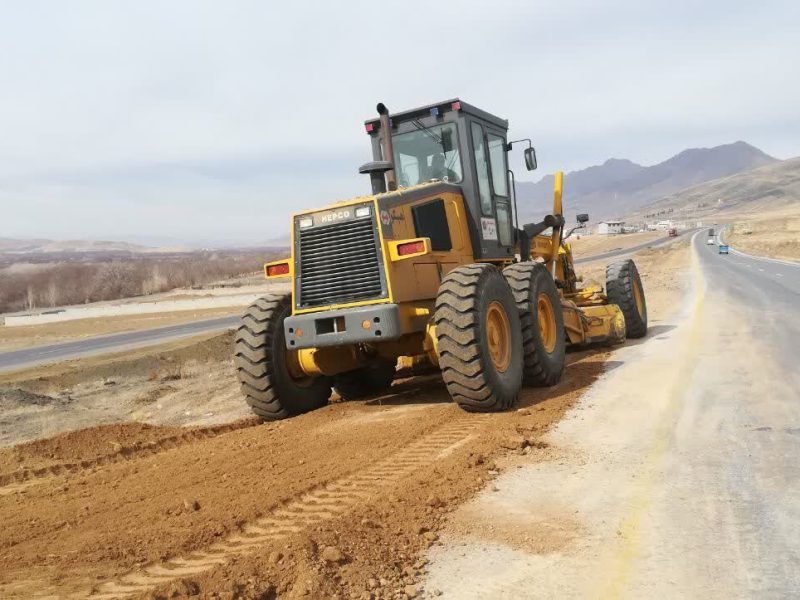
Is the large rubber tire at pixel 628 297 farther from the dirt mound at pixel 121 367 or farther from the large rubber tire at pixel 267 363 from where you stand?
the dirt mound at pixel 121 367

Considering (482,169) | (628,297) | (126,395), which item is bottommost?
(126,395)

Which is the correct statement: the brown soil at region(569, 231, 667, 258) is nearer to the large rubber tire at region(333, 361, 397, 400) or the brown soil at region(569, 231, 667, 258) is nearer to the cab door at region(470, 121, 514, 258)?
the cab door at region(470, 121, 514, 258)

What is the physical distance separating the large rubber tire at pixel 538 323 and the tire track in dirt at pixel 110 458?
3285 mm

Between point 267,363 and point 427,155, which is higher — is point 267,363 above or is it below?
below

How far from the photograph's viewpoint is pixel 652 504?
177 inches

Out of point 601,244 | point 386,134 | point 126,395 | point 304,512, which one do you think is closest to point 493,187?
point 386,134

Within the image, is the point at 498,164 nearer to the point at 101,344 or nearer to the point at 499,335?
the point at 499,335

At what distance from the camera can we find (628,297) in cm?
1233

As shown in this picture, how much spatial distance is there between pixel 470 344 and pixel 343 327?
4.29 ft

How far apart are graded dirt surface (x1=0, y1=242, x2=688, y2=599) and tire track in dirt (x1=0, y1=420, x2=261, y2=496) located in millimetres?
24

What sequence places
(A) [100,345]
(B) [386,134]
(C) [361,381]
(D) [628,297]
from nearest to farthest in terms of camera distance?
(B) [386,134]
(C) [361,381]
(D) [628,297]
(A) [100,345]

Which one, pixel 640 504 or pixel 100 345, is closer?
pixel 640 504

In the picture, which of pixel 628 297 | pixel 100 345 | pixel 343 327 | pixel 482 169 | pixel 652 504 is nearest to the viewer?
pixel 652 504

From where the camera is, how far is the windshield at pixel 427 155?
29.3 feet
